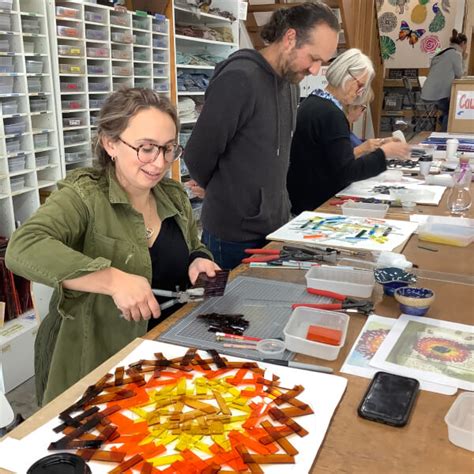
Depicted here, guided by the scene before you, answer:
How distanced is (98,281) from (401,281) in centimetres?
73

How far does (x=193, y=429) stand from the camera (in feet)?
2.64

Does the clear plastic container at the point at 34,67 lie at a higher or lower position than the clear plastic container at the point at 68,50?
lower

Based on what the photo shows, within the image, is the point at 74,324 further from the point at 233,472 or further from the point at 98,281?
the point at 233,472

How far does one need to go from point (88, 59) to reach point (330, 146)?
144 cm

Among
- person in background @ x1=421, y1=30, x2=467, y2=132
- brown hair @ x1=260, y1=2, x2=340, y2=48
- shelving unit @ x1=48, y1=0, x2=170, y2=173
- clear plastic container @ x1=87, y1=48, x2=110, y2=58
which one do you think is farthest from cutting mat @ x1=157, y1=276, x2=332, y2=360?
person in background @ x1=421, y1=30, x2=467, y2=132

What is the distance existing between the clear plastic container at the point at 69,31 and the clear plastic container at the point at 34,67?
7.5 inches

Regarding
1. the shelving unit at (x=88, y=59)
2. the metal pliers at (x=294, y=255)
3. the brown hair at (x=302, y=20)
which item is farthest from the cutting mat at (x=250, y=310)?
the shelving unit at (x=88, y=59)

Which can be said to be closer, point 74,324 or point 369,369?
point 369,369

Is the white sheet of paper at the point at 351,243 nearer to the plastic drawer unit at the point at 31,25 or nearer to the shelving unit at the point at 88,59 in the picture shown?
the shelving unit at the point at 88,59

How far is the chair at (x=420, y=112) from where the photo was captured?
26.2 ft

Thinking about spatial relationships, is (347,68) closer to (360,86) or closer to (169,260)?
(360,86)

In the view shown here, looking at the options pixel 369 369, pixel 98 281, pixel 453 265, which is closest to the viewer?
pixel 369 369

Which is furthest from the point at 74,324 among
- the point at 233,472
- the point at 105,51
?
the point at 105,51

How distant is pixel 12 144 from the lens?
2404 mm
